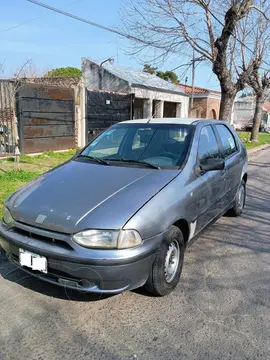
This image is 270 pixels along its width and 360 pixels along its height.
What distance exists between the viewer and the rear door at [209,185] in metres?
3.43

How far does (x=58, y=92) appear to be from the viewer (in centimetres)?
1073

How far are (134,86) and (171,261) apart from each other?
16.6 meters

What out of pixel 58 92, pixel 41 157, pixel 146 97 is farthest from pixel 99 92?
pixel 146 97

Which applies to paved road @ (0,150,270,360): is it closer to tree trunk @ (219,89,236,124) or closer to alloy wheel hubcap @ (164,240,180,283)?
alloy wheel hubcap @ (164,240,180,283)

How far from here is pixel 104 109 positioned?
1320cm

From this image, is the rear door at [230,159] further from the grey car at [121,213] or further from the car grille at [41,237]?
the car grille at [41,237]

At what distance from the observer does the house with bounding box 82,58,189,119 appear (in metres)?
18.6

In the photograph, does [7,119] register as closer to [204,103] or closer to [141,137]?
[141,137]

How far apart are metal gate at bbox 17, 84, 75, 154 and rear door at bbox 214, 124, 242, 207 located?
6776mm

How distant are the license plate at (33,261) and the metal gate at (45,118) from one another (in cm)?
760

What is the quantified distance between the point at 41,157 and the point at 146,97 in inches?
450

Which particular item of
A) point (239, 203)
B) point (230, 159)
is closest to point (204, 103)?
point (239, 203)

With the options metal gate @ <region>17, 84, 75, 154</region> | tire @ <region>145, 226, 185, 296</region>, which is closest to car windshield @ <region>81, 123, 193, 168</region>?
tire @ <region>145, 226, 185, 296</region>

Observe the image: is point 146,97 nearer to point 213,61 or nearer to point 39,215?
point 213,61
